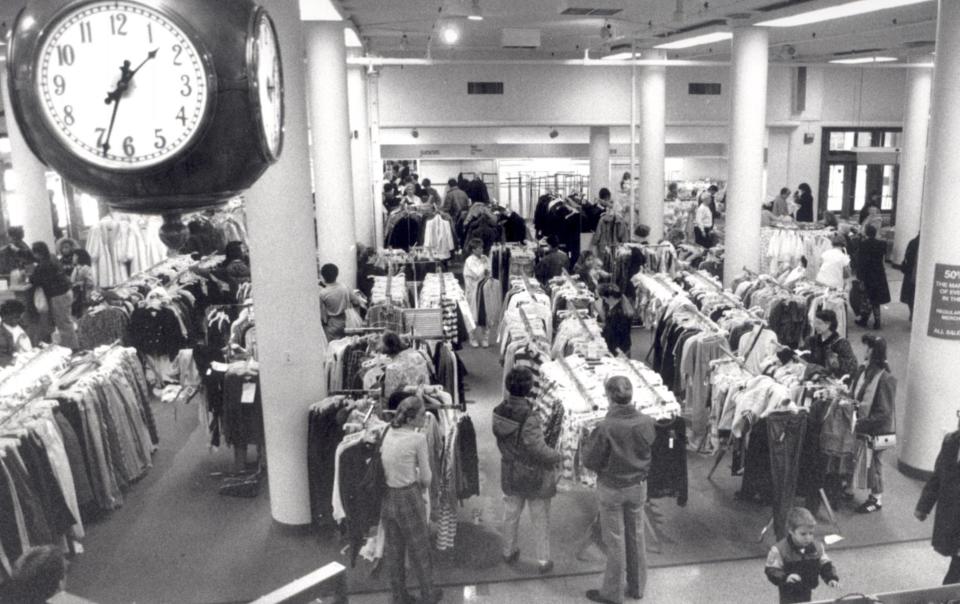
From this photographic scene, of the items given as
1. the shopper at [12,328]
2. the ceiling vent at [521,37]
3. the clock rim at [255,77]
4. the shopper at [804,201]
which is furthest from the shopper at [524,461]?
the shopper at [804,201]

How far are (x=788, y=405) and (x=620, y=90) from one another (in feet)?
43.5

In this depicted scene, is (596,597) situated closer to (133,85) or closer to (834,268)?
(133,85)

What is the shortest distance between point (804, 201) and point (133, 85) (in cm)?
1917

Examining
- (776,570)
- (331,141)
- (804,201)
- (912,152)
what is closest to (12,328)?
(331,141)

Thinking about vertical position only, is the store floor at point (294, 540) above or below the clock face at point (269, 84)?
below

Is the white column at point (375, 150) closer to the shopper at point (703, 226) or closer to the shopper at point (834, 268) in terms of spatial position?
the shopper at point (703, 226)

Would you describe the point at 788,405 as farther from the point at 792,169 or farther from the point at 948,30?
the point at 792,169

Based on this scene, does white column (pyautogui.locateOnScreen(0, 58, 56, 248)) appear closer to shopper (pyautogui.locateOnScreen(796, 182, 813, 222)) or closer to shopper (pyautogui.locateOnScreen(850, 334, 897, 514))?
shopper (pyautogui.locateOnScreen(850, 334, 897, 514))

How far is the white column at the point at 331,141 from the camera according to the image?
11094 millimetres

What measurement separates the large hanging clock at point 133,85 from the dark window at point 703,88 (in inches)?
734

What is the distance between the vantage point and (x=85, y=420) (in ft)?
22.7

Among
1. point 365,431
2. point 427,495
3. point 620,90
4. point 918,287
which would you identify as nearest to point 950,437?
point 918,287

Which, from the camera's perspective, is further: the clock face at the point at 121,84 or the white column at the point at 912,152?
the white column at the point at 912,152

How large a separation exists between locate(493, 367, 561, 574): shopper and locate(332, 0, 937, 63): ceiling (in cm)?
555
